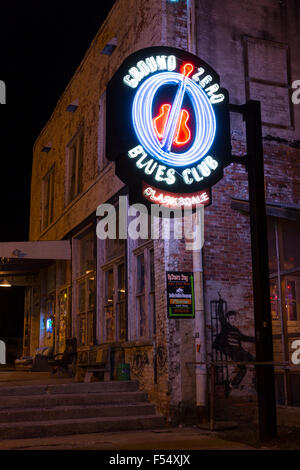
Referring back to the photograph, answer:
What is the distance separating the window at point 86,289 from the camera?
→ 14.4 metres

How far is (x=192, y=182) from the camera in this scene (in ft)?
23.9

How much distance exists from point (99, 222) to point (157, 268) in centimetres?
426

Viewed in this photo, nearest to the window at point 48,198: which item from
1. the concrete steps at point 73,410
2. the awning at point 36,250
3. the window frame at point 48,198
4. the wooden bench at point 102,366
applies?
the window frame at point 48,198

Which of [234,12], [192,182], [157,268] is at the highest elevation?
[234,12]

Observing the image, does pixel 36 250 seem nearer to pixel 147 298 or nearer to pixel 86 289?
pixel 86 289

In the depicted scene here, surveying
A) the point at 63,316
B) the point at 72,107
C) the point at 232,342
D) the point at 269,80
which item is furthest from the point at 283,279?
the point at 72,107

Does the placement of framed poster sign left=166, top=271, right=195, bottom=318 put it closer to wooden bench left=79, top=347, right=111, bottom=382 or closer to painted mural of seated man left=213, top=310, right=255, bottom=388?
painted mural of seated man left=213, top=310, right=255, bottom=388

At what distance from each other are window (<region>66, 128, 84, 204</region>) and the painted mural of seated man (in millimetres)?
7282

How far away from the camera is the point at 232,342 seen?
992 centimetres

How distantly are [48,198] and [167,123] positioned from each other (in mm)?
13443

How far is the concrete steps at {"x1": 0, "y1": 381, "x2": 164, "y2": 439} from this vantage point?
8.70 meters

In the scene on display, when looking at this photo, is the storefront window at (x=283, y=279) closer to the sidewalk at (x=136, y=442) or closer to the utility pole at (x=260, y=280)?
Answer: the sidewalk at (x=136, y=442)
